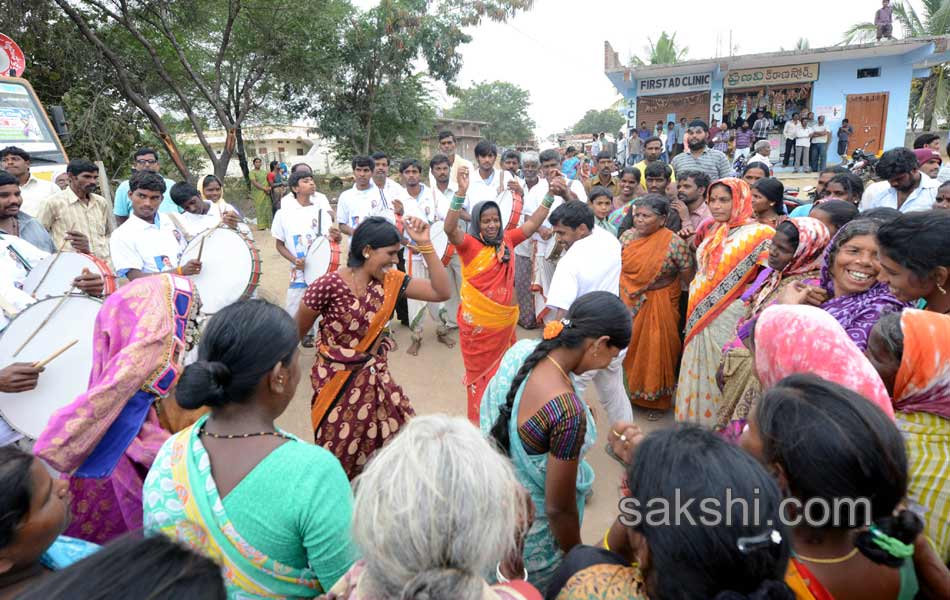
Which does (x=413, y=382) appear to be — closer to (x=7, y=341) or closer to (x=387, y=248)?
(x=387, y=248)

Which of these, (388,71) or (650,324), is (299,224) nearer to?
(650,324)

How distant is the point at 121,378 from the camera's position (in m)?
1.79

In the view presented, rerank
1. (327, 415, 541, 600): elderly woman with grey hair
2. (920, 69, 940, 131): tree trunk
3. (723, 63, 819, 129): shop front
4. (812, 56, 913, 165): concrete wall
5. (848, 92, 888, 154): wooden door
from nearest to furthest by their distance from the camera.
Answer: (327, 415, 541, 600): elderly woman with grey hair, (812, 56, 913, 165): concrete wall, (848, 92, 888, 154): wooden door, (723, 63, 819, 129): shop front, (920, 69, 940, 131): tree trunk

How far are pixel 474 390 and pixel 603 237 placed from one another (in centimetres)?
148

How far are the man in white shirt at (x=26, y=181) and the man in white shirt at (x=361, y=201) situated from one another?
9.00ft

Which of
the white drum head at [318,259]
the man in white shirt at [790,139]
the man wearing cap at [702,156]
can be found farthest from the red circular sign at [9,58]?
the man in white shirt at [790,139]

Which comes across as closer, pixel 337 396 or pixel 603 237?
pixel 337 396

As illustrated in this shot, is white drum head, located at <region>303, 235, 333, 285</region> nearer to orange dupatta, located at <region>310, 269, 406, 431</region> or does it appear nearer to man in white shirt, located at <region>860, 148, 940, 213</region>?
orange dupatta, located at <region>310, 269, 406, 431</region>

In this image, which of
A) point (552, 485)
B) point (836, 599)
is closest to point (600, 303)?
point (552, 485)

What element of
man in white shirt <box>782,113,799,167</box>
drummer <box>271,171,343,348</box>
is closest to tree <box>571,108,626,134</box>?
man in white shirt <box>782,113,799,167</box>

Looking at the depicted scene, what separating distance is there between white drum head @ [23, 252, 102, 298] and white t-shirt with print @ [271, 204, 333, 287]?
243 cm

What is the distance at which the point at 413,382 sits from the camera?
5367mm

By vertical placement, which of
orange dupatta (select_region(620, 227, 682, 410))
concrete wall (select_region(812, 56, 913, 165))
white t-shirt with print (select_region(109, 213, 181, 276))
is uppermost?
concrete wall (select_region(812, 56, 913, 165))

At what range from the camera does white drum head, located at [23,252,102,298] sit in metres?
3.13
